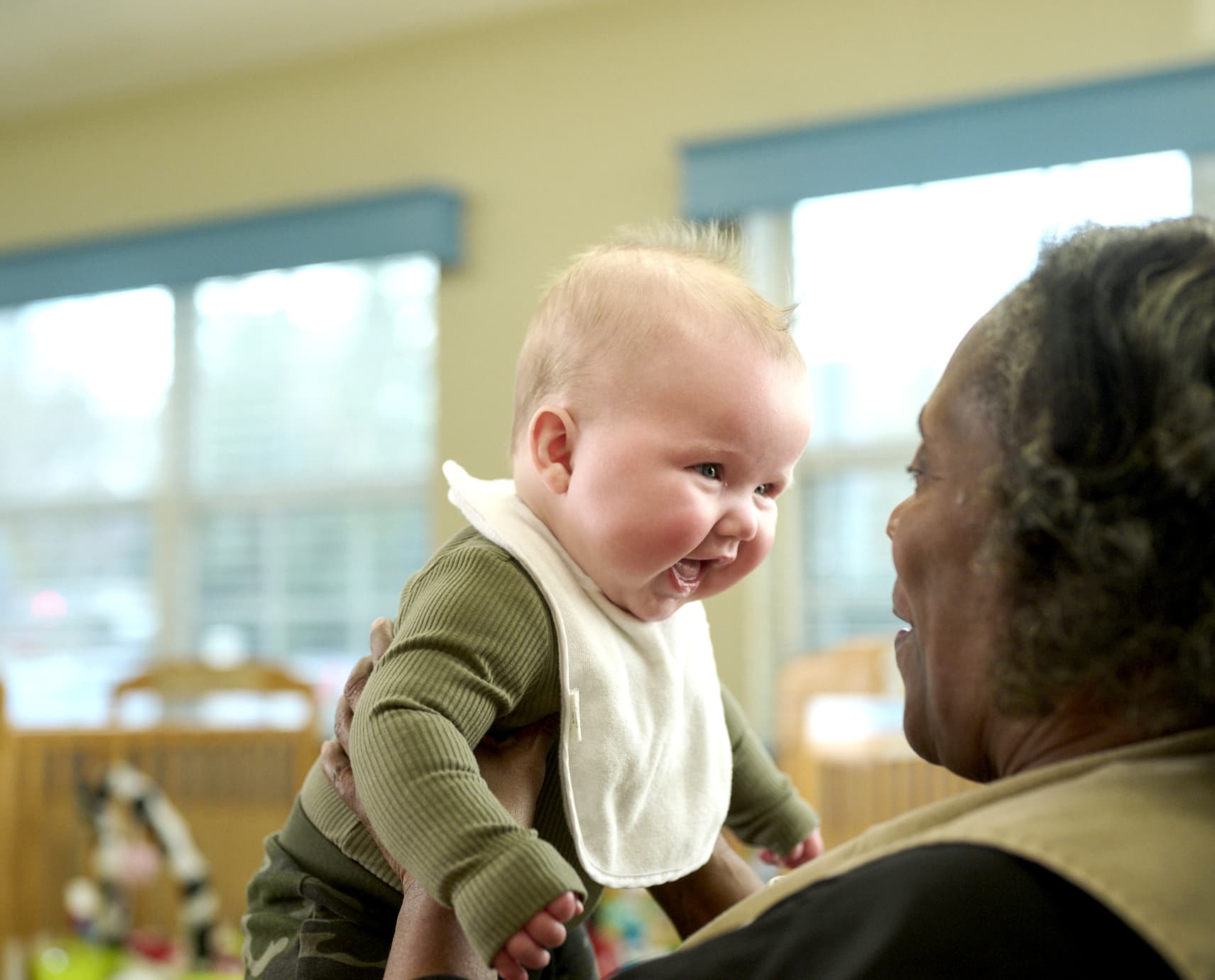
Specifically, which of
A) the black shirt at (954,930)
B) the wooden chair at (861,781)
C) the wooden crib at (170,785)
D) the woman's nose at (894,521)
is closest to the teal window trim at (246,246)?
the wooden crib at (170,785)

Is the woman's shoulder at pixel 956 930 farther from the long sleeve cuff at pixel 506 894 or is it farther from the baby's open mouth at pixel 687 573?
the baby's open mouth at pixel 687 573

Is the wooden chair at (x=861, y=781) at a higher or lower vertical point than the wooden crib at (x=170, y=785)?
higher

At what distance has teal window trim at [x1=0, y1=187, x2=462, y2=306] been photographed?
15.0 ft

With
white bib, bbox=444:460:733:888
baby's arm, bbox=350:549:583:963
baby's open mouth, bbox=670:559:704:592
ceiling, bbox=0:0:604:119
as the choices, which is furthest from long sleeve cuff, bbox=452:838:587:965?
ceiling, bbox=0:0:604:119

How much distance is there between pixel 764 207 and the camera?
407 cm

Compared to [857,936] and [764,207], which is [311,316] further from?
[857,936]

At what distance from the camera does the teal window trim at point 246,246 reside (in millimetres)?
4566

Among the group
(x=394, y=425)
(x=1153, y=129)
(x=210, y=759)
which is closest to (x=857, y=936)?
(x=210, y=759)

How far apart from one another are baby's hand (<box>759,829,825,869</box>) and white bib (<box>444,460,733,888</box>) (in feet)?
0.37

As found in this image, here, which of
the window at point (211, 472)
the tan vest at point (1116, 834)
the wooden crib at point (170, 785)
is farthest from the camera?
the window at point (211, 472)

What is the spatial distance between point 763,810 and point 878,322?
118 inches

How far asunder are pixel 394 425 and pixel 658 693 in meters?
3.82

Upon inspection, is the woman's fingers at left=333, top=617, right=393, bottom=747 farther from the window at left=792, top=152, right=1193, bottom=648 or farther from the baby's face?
the window at left=792, top=152, right=1193, bottom=648

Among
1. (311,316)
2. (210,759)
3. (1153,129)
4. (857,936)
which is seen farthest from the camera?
(311,316)
